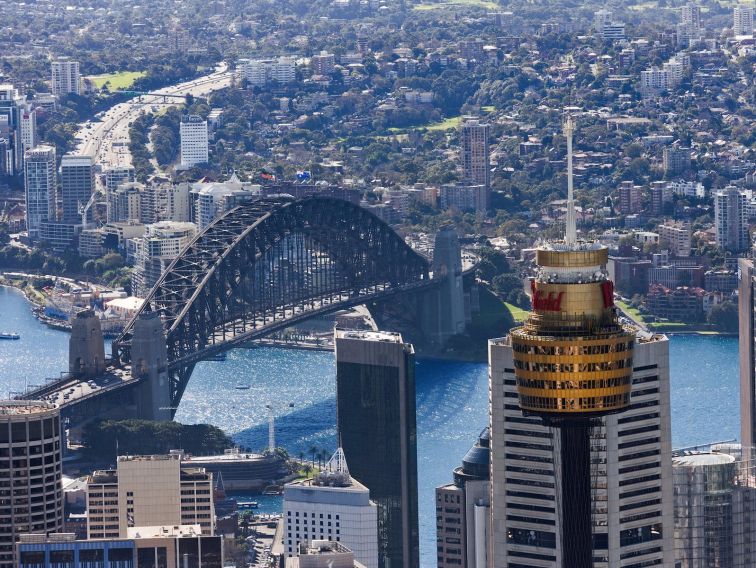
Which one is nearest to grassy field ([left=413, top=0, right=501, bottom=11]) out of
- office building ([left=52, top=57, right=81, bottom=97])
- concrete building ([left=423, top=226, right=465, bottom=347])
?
Answer: office building ([left=52, top=57, right=81, bottom=97])

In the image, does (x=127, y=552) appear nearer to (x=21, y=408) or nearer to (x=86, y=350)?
(x=21, y=408)

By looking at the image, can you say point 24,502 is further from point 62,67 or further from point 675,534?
point 62,67

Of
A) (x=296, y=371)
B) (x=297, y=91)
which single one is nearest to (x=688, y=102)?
(x=297, y=91)

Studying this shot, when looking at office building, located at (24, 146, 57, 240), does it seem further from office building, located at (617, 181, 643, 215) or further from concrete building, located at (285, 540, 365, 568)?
concrete building, located at (285, 540, 365, 568)

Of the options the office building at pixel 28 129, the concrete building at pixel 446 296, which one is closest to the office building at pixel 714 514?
the concrete building at pixel 446 296

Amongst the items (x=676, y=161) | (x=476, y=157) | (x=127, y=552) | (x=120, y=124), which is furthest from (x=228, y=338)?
(x=120, y=124)

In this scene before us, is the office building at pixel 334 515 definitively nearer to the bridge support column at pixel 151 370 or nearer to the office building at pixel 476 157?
the bridge support column at pixel 151 370
